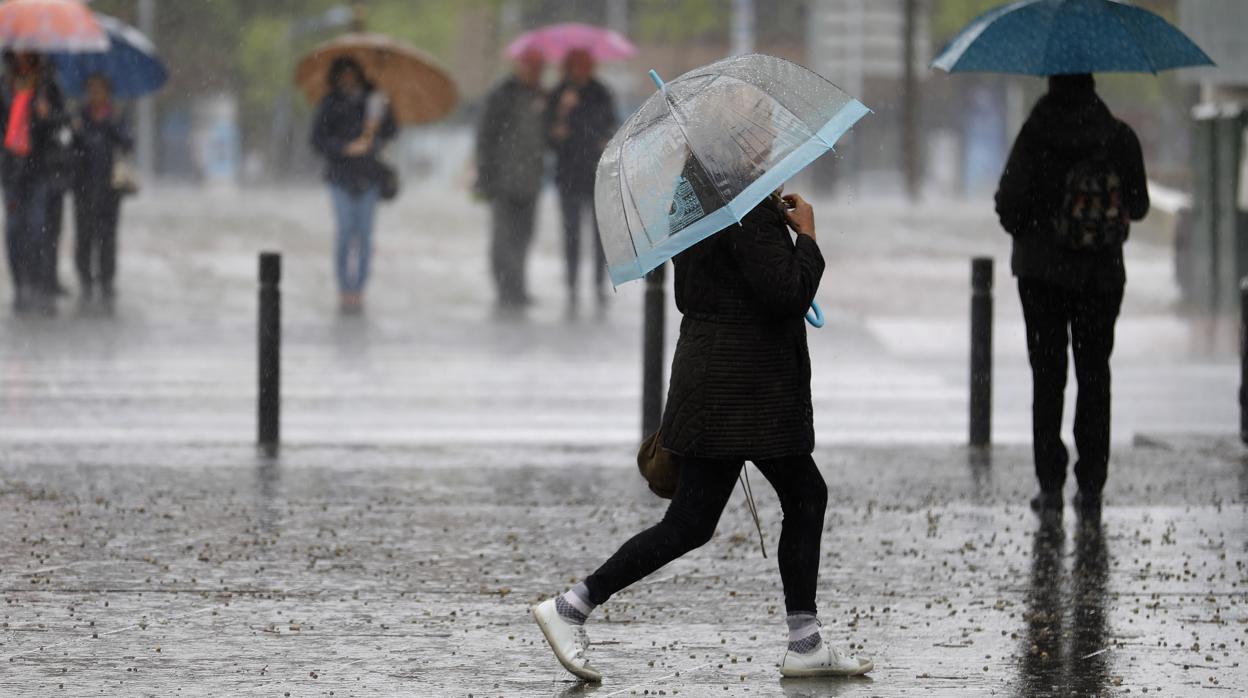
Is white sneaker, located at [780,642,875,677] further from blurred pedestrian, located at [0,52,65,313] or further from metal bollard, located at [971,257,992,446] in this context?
blurred pedestrian, located at [0,52,65,313]

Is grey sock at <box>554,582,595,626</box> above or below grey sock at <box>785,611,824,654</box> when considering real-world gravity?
above

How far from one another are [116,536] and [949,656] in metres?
3.46

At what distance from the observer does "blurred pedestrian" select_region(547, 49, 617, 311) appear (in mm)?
19938

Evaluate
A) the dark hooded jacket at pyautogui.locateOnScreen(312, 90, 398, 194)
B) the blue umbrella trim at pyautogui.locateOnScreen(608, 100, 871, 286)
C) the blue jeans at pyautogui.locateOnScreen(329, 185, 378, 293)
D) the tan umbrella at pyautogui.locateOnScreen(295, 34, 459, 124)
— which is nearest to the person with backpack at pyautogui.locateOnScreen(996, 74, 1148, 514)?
the blue umbrella trim at pyautogui.locateOnScreen(608, 100, 871, 286)

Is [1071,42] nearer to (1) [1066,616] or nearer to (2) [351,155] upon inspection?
(1) [1066,616]

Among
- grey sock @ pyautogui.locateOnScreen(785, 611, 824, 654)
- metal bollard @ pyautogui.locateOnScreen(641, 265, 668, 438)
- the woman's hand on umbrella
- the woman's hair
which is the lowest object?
grey sock @ pyautogui.locateOnScreen(785, 611, 824, 654)

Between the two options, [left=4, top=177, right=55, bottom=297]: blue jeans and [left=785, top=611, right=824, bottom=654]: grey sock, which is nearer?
[left=785, top=611, right=824, bottom=654]: grey sock

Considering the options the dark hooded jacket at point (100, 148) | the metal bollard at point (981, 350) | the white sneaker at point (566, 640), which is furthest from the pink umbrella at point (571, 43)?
the white sneaker at point (566, 640)

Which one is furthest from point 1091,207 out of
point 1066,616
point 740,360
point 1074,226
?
point 740,360

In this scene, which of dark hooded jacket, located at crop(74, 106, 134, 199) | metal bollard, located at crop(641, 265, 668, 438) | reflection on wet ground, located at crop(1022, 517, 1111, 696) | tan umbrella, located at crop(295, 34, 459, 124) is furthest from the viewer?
tan umbrella, located at crop(295, 34, 459, 124)

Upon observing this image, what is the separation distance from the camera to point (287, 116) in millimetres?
64062

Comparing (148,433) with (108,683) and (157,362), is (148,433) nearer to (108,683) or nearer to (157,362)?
(157,362)

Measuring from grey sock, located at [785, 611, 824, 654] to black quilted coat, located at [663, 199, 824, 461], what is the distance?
0.49 m

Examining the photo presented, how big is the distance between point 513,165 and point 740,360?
45.8ft
